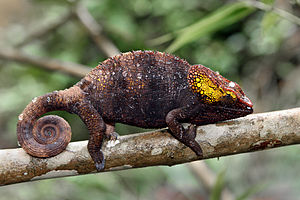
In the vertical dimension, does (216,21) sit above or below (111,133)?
above

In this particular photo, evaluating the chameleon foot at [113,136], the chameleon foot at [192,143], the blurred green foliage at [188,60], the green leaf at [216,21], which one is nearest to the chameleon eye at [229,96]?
the chameleon foot at [192,143]

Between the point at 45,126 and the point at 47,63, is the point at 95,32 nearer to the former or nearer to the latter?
the point at 47,63

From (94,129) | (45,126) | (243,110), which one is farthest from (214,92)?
(45,126)

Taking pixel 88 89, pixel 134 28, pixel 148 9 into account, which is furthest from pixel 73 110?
pixel 148 9

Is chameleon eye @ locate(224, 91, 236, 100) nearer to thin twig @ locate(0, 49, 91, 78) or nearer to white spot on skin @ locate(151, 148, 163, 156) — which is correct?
white spot on skin @ locate(151, 148, 163, 156)

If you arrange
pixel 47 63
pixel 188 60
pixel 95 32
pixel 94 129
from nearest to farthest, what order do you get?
pixel 94 129
pixel 47 63
pixel 95 32
pixel 188 60

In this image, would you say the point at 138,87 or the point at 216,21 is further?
the point at 216,21
